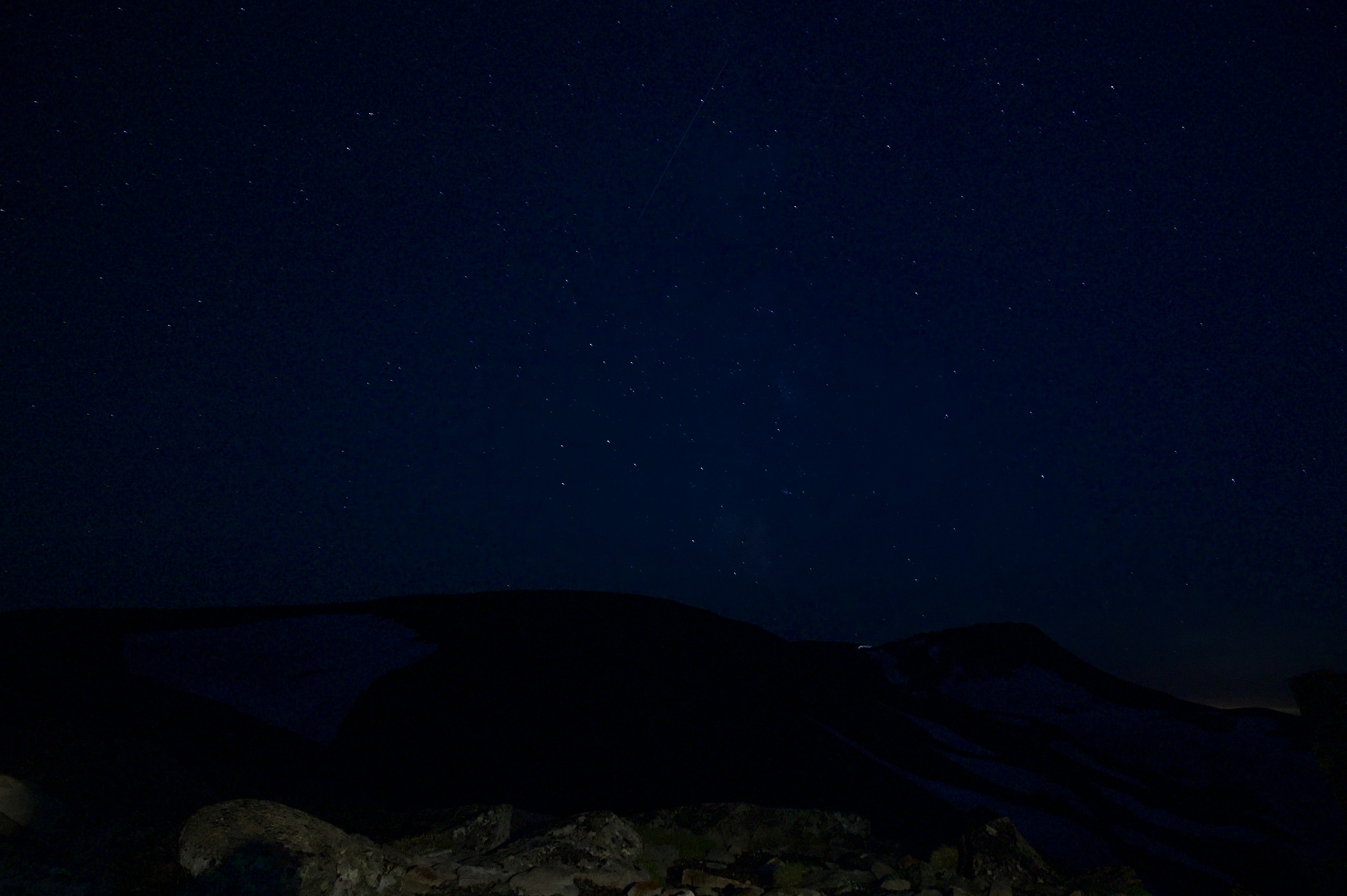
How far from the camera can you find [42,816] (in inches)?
202

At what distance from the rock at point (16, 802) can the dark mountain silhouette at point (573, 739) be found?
56 centimetres

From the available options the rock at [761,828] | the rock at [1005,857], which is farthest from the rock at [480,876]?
the rock at [1005,857]

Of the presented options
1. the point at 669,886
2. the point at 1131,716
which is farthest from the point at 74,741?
the point at 1131,716

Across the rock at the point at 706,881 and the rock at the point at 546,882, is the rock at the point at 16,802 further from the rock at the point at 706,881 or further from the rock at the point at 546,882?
the rock at the point at 706,881

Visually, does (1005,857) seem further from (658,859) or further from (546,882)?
(546,882)

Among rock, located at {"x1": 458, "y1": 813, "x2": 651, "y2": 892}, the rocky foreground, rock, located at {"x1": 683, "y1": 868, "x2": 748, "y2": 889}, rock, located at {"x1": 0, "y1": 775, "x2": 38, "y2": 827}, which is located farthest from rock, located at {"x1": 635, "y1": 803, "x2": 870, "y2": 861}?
rock, located at {"x1": 0, "y1": 775, "x2": 38, "y2": 827}

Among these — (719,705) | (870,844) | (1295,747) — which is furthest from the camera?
(1295,747)

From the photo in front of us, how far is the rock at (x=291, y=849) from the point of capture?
14.7 ft

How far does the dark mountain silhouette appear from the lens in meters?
8.12

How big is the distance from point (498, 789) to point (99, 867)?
418 centimetres

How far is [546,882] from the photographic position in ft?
17.4

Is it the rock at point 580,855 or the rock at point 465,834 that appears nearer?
the rock at point 580,855

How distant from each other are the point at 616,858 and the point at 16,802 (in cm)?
495

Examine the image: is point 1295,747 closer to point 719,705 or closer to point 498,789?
point 719,705
